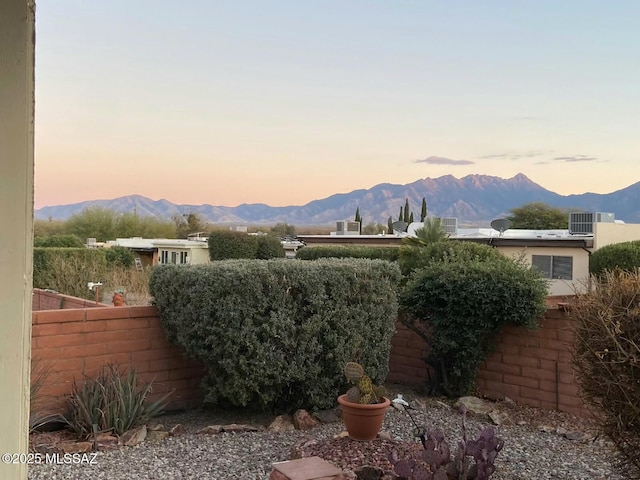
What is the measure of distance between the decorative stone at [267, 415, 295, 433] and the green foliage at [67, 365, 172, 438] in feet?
3.82

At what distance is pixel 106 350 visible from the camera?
19.6ft

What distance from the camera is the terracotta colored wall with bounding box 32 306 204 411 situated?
5.54 metres

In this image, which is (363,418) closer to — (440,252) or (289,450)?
(289,450)

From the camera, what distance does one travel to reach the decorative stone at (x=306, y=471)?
3.62 m

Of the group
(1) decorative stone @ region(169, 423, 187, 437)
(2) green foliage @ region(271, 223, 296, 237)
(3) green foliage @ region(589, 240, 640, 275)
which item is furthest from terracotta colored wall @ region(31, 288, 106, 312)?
(2) green foliage @ region(271, 223, 296, 237)

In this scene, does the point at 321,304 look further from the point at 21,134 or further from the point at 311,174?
the point at 311,174

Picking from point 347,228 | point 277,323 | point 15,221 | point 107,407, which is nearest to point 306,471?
point 277,323

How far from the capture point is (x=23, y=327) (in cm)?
152

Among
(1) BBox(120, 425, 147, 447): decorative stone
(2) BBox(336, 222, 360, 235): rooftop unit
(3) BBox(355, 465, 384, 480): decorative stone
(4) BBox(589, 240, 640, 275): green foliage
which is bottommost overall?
(1) BBox(120, 425, 147, 447): decorative stone

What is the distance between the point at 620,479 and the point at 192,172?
1063 inches

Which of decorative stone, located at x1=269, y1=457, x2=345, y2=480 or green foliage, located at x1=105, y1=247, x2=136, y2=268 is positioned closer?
decorative stone, located at x1=269, y1=457, x2=345, y2=480

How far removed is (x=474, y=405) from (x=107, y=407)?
393 cm

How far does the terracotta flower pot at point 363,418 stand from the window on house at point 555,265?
1745 centimetres

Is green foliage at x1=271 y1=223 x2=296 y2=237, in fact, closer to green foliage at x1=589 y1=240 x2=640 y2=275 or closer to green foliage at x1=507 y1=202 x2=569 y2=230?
green foliage at x1=507 y1=202 x2=569 y2=230
